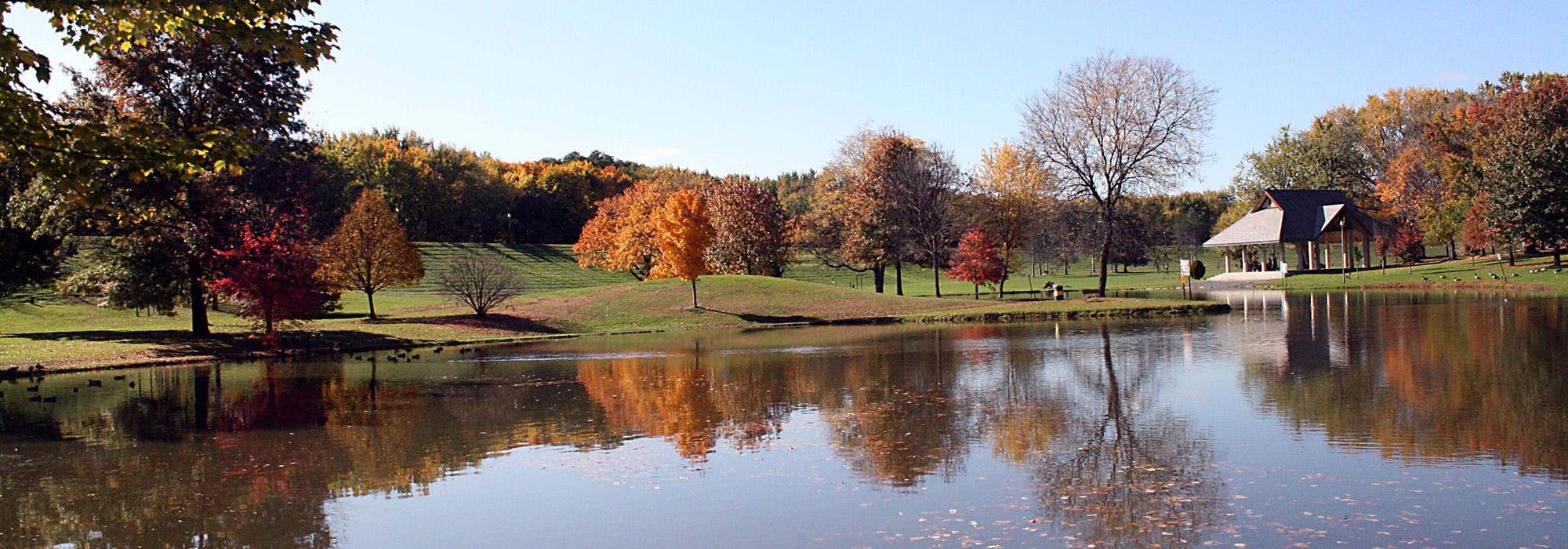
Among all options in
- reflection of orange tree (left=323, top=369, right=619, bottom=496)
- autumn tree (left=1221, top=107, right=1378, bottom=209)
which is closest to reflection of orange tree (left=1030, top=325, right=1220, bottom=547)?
reflection of orange tree (left=323, top=369, right=619, bottom=496)

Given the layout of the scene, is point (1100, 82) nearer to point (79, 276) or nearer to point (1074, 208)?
point (1074, 208)

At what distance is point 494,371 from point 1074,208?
33381mm

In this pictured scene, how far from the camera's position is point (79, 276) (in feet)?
105

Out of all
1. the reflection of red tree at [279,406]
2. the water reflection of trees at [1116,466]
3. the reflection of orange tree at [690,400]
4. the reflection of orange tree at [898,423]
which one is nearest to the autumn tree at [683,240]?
the reflection of orange tree at [690,400]

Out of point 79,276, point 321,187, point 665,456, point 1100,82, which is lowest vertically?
point 665,456

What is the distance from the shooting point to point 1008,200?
61.7 metres

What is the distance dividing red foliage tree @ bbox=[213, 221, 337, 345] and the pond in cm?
592

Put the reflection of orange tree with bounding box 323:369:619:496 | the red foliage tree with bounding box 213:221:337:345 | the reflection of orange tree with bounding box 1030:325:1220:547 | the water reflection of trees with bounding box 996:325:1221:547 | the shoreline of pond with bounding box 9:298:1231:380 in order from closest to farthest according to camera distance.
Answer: the reflection of orange tree with bounding box 1030:325:1220:547 → the water reflection of trees with bounding box 996:325:1221:547 → the reflection of orange tree with bounding box 323:369:619:496 → the red foliage tree with bounding box 213:221:337:345 → the shoreline of pond with bounding box 9:298:1231:380

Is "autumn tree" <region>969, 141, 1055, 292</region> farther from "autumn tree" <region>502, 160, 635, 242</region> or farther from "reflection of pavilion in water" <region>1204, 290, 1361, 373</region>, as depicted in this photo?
"autumn tree" <region>502, 160, 635, 242</region>

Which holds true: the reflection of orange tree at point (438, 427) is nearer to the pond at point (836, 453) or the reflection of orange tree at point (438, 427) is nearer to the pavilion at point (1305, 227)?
the pond at point (836, 453)

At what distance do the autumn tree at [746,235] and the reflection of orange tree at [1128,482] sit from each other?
46437mm

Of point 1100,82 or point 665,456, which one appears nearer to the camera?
point 665,456

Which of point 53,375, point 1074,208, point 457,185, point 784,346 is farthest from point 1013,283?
point 53,375

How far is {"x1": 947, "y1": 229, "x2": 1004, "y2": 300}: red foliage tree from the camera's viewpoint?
54.2 metres
